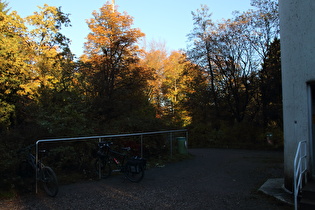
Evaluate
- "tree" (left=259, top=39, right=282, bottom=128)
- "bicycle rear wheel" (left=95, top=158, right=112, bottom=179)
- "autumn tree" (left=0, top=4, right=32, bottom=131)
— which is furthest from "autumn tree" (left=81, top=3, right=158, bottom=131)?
"bicycle rear wheel" (left=95, top=158, right=112, bottom=179)

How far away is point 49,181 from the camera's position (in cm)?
580

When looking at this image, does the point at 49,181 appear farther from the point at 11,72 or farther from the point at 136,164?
the point at 11,72

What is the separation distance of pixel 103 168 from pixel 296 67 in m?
5.43

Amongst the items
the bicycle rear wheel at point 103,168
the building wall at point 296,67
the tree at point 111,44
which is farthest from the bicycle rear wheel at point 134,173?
the tree at point 111,44

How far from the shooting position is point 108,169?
24.8 feet

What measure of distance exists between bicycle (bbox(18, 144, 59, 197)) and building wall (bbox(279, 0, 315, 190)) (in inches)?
199

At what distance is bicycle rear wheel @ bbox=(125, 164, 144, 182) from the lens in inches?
271

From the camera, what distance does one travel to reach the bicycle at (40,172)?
5738 mm

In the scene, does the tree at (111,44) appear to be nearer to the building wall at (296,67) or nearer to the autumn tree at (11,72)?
the autumn tree at (11,72)

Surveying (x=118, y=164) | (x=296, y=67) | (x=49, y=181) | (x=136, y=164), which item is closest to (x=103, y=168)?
(x=118, y=164)

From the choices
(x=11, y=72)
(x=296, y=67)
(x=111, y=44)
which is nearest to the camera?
(x=296, y=67)

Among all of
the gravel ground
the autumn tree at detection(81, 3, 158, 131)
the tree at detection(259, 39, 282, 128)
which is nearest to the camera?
the gravel ground

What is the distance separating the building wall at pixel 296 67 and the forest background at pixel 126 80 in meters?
6.12

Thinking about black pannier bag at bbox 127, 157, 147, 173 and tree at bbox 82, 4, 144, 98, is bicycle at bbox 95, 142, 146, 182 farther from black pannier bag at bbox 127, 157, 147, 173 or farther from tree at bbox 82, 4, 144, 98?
→ tree at bbox 82, 4, 144, 98
